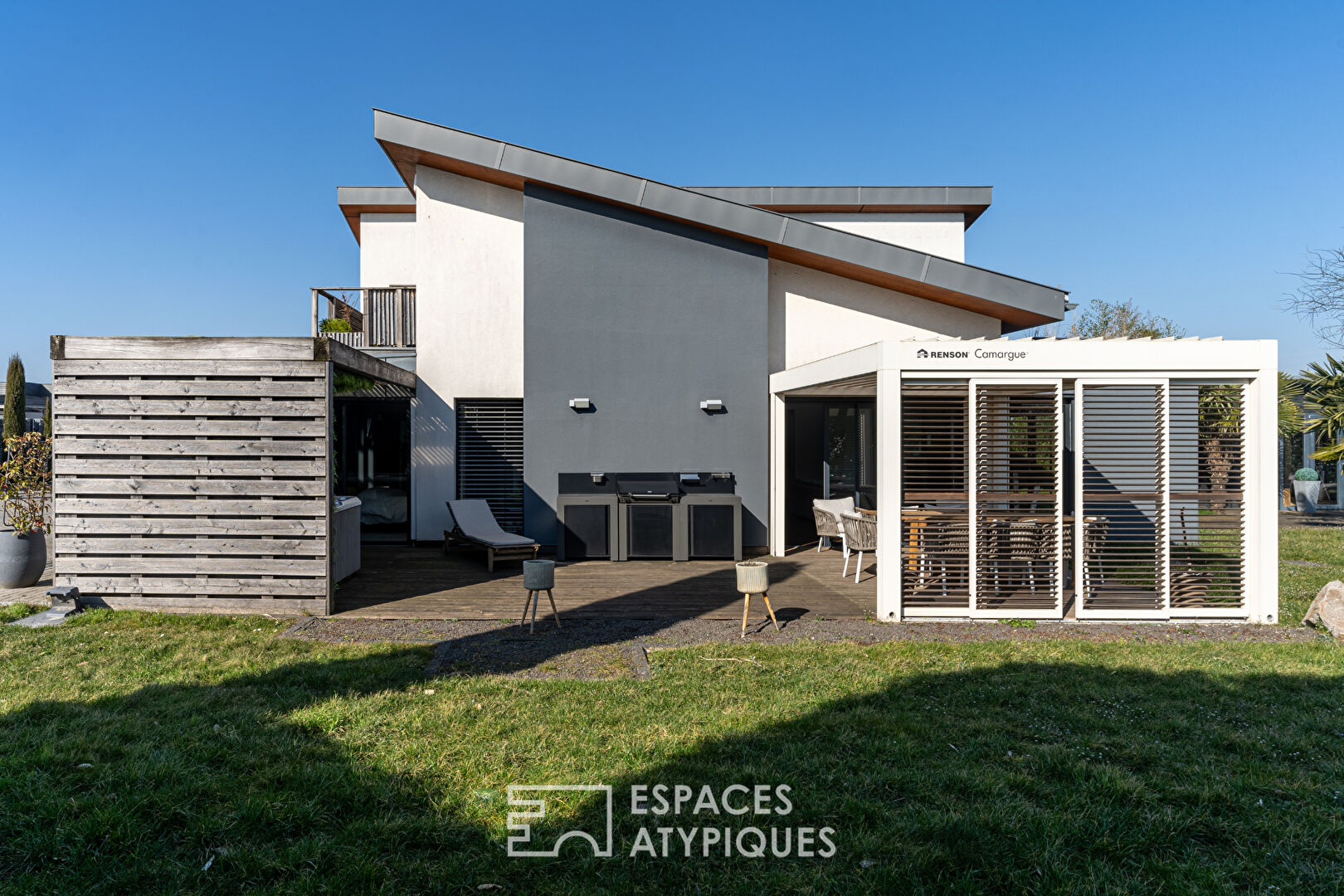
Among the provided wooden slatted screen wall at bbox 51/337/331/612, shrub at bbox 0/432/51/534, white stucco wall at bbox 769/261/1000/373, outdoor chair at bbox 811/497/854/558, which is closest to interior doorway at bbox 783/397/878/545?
white stucco wall at bbox 769/261/1000/373

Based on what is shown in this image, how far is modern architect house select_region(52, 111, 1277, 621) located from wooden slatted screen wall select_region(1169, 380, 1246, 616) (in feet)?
0.08

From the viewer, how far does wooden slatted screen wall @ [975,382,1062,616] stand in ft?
21.9

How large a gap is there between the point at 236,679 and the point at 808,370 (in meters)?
7.04

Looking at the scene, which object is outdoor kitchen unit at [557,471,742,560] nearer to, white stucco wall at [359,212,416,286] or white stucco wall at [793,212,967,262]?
white stucco wall at [359,212,416,286]

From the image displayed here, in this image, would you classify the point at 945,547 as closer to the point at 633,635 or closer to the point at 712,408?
the point at 633,635

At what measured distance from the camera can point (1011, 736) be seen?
3918 mm

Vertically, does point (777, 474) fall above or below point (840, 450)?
below

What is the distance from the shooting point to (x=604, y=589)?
320 inches

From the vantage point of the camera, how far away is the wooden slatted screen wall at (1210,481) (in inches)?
262

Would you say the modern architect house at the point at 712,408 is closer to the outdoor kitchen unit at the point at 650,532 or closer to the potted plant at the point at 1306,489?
the outdoor kitchen unit at the point at 650,532

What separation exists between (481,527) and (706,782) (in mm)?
7405

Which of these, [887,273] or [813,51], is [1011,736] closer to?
[887,273]
